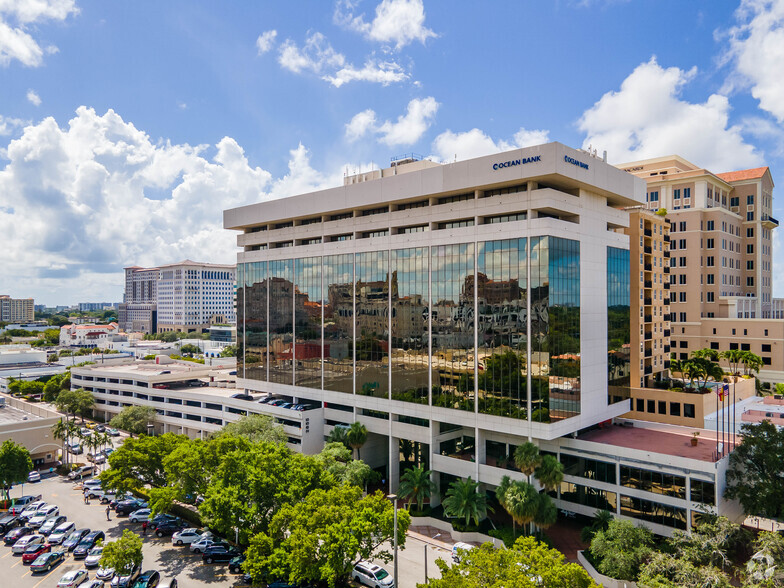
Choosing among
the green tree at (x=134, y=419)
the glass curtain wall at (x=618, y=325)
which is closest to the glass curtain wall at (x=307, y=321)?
the green tree at (x=134, y=419)

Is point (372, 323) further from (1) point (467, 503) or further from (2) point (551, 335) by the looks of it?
(1) point (467, 503)

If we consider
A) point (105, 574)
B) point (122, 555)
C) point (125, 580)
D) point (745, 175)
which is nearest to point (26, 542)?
point (105, 574)

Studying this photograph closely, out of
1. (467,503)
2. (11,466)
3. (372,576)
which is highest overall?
(11,466)

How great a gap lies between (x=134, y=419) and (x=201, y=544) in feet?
177

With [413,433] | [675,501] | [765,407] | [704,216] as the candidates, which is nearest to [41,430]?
[413,433]

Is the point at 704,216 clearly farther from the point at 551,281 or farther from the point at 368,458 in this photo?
the point at 368,458

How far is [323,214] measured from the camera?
79.4 meters

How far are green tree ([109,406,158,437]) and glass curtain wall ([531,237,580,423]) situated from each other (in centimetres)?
7691

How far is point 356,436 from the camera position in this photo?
6825 centimetres

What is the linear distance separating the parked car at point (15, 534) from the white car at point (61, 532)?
4.36 m

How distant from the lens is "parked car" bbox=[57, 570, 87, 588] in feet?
148

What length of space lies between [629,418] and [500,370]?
26862 millimetres

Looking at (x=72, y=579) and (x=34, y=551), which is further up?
(x=72, y=579)

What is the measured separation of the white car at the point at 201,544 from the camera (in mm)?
51500
